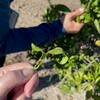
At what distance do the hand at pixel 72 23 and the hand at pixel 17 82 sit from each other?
530 mm

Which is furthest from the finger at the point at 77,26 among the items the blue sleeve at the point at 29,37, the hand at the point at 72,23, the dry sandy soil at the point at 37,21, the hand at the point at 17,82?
the dry sandy soil at the point at 37,21

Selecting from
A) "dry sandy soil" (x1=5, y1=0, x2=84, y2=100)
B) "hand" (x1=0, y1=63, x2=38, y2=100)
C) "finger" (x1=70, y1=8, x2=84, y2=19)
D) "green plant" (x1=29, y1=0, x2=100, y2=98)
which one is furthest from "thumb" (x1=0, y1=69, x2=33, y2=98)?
"dry sandy soil" (x1=5, y1=0, x2=84, y2=100)

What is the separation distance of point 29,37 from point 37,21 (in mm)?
1563

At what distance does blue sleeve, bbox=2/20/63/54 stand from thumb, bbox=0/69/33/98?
3.03ft

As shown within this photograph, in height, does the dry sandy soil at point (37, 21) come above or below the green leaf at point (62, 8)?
below

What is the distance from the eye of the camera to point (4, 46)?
2188 millimetres

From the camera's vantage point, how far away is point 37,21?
3.75 metres

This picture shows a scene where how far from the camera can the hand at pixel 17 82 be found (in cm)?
113

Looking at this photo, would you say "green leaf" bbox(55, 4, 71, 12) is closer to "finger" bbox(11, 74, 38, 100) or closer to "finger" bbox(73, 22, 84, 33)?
"finger" bbox(73, 22, 84, 33)

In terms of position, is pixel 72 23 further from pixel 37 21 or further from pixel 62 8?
pixel 37 21

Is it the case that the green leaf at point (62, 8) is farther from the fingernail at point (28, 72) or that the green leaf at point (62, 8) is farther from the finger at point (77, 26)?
the fingernail at point (28, 72)

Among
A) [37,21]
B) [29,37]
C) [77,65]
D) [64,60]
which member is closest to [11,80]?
[64,60]

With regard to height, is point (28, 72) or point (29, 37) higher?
point (28, 72)

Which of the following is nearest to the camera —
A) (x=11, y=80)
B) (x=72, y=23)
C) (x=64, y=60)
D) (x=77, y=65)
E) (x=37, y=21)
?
(x=11, y=80)
